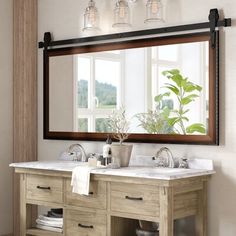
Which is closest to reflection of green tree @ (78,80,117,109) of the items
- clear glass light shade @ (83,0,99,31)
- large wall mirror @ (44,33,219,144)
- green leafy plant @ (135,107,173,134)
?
large wall mirror @ (44,33,219,144)

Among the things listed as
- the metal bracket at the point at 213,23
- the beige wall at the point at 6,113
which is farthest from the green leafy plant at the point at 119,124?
the beige wall at the point at 6,113

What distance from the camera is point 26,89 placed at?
5.20 m

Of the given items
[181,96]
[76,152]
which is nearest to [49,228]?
[76,152]

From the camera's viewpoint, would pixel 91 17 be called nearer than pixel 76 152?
Yes

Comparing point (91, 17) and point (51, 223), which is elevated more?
point (91, 17)

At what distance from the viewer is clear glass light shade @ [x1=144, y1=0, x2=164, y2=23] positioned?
4.29 metres

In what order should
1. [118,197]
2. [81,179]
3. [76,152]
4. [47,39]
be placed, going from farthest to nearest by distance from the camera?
→ [47,39] → [76,152] → [81,179] → [118,197]

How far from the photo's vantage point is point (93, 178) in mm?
4059

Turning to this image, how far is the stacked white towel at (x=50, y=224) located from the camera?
14.7 feet

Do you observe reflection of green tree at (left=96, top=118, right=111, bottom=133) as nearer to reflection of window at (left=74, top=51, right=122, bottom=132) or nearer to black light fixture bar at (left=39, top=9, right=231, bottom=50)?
reflection of window at (left=74, top=51, right=122, bottom=132)

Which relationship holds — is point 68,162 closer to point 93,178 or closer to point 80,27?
point 93,178

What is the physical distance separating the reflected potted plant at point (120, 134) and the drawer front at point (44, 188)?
19.4 inches

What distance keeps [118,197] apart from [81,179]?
32 centimetres

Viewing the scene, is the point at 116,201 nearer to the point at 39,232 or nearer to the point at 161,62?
the point at 39,232
